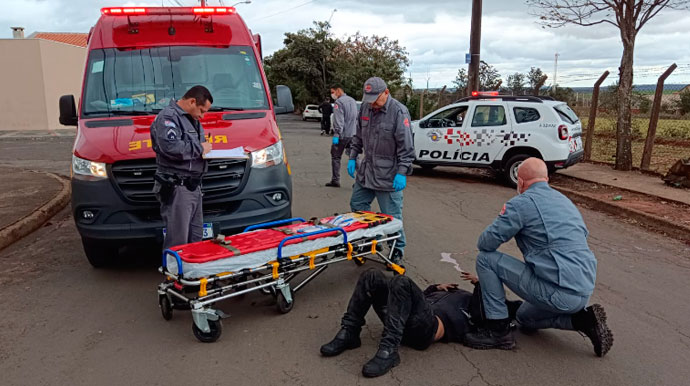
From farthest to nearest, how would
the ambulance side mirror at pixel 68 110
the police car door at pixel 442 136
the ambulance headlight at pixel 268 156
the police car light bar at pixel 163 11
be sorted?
the police car door at pixel 442 136 < the police car light bar at pixel 163 11 < the ambulance side mirror at pixel 68 110 < the ambulance headlight at pixel 268 156

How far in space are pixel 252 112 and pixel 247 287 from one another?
2114 millimetres

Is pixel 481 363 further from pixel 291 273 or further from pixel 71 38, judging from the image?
pixel 71 38

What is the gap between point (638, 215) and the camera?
8.02 meters

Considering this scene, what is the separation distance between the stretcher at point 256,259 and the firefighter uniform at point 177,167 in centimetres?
35

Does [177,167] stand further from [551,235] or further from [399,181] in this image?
[551,235]

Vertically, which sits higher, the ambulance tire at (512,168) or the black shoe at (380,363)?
the ambulance tire at (512,168)

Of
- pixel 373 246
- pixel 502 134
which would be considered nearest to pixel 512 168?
pixel 502 134

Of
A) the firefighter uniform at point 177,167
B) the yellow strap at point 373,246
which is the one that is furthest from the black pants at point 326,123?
the firefighter uniform at point 177,167

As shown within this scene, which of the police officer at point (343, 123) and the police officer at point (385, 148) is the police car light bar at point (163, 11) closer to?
the police officer at point (385, 148)

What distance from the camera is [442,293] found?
408cm

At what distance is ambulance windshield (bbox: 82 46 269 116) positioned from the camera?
5.66 m

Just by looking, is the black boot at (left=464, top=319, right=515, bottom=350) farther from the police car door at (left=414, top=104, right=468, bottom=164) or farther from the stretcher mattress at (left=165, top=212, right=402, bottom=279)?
the police car door at (left=414, top=104, right=468, bottom=164)

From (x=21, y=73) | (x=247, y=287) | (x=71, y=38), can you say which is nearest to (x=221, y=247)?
(x=247, y=287)

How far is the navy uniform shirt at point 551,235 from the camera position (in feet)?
11.5
